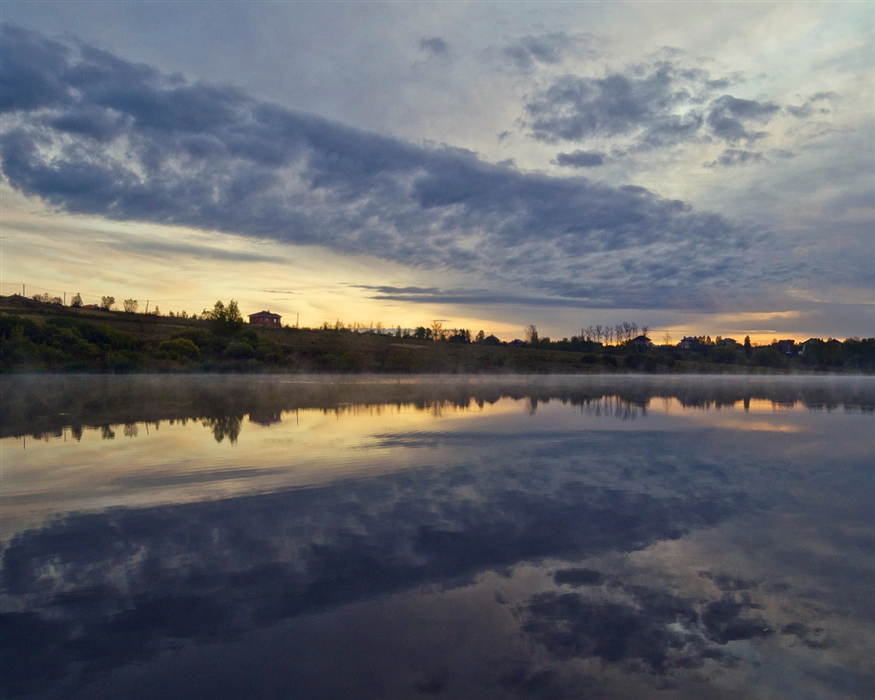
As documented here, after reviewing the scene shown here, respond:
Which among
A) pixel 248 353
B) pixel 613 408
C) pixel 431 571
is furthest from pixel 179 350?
pixel 431 571

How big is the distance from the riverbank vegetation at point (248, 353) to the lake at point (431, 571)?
3690 centimetres

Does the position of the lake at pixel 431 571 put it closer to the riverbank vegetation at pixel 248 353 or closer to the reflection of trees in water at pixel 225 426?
the reflection of trees in water at pixel 225 426

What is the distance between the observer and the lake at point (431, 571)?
451cm

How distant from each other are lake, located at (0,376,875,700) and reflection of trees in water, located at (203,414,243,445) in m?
1.32

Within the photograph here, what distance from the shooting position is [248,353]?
53906mm

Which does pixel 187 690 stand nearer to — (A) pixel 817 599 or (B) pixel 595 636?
(B) pixel 595 636

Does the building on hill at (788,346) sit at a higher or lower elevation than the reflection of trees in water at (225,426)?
higher

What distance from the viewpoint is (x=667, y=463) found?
12008 millimetres

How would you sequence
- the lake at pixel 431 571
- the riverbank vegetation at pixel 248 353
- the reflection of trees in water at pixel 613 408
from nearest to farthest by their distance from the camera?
the lake at pixel 431 571 < the reflection of trees in water at pixel 613 408 < the riverbank vegetation at pixel 248 353

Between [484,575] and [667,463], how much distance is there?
23.5ft

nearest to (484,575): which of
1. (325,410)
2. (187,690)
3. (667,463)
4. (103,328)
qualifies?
(187,690)

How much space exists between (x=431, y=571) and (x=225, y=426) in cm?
1136

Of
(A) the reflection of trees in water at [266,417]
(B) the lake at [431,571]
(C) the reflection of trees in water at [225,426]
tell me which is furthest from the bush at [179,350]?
(B) the lake at [431,571]

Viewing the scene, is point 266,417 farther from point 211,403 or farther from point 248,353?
point 248,353
